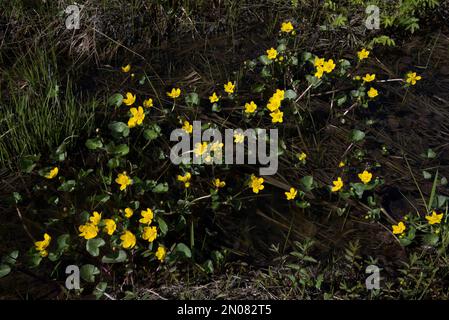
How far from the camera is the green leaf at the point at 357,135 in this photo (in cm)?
270

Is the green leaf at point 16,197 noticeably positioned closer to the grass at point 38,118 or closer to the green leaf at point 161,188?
the grass at point 38,118

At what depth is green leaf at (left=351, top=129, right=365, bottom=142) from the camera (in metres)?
2.70

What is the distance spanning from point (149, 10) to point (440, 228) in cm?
227

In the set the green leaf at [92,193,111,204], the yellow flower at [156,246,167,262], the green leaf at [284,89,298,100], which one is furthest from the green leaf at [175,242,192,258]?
the green leaf at [284,89,298,100]

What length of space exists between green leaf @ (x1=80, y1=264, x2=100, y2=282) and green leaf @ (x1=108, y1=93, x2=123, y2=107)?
1010 millimetres

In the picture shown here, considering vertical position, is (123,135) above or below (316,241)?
above

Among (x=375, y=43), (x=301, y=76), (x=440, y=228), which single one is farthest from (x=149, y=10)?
(x=440, y=228)

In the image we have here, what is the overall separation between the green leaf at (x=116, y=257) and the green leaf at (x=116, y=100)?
3.17 ft

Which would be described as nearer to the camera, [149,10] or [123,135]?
[123,135]

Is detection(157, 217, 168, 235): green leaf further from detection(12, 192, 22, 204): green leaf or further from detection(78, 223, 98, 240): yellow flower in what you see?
detection(12, 192, 22, 204): green leaf
